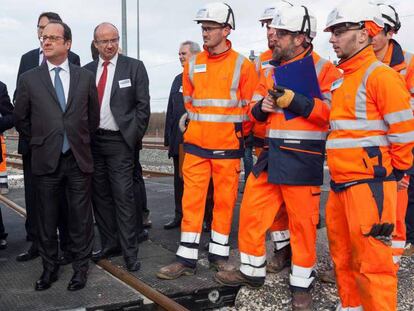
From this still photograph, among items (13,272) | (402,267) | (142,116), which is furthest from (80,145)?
(402,267)

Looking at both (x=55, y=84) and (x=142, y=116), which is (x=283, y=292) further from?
(x=55, y=84)

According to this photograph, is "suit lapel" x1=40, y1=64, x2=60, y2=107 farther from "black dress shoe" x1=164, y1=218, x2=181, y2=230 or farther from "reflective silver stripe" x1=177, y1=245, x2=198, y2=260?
"black dress shoe" x1=164, y1=218, x2=181, y2=230

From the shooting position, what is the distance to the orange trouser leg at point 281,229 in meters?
4.79

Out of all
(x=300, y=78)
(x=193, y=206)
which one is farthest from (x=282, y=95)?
(x=193, y=206)

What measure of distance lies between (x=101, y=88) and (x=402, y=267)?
339 centimetres

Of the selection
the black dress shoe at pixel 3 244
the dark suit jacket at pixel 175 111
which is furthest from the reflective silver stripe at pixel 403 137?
the black dress shoe at pixel 3 244

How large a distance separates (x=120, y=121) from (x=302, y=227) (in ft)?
6.37

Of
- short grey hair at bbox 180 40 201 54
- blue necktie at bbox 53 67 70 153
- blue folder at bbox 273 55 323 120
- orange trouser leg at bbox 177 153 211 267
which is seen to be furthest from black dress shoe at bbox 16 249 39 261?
short grey hair at bbox 180 40 201 54

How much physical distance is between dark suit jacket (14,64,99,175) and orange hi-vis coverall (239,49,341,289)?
1483 millimetres

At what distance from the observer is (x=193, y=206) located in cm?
466

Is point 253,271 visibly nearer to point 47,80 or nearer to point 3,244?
point 47,80

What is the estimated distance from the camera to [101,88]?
4.93 m

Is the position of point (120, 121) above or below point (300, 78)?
below

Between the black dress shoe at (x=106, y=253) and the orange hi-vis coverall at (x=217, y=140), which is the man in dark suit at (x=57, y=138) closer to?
the black dress shoe at (x=106, y=253)
